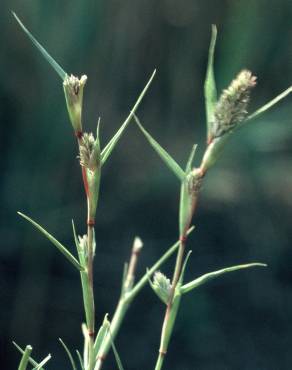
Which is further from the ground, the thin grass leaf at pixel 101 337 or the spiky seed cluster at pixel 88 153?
the spiky seed cluster at pixel 88 153

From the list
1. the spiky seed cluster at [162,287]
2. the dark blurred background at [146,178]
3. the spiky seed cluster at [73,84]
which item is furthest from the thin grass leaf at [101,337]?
the dark blurred background at [146,178]

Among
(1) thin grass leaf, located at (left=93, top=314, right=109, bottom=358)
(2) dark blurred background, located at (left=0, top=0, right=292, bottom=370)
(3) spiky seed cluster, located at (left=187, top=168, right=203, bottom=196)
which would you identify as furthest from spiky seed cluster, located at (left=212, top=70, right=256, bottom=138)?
(2) dark blurred background, located at (left=0, top=0, right=292, bottom=370)

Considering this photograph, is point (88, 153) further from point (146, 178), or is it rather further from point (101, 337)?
point (146, 178)

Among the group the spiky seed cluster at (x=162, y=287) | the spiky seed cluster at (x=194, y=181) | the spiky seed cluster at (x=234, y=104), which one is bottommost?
the spiky seed cluster at (x=162, y=287)

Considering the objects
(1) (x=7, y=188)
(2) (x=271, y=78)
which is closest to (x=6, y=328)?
(1) (x=7, y=188)

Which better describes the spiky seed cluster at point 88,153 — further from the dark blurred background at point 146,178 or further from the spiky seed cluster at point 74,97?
the dark blurred background at point 146,178

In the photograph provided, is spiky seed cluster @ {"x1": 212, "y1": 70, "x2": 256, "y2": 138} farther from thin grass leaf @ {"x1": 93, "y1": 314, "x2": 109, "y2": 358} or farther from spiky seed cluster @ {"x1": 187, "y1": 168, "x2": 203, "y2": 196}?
thin grass leaf @ {"x1": 93, "y1": 314, "x2": 109, "y2": 358}

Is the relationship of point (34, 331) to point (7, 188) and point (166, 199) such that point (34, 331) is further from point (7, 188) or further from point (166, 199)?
point (166, 199)
